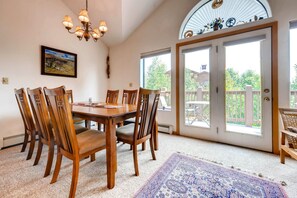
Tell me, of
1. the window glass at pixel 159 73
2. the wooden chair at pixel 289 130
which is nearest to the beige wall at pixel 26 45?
the window glass at pixel 159 73

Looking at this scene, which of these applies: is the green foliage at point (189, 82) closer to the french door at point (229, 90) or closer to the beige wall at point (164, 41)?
the french door at point (229, 90)

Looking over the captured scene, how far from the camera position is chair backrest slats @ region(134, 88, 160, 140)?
5.10ft

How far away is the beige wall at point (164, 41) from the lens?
2.06 meters

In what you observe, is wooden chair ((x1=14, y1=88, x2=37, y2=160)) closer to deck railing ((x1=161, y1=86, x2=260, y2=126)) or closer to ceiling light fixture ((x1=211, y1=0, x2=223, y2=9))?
deck railing ((x1=161, y1=86, x2=260, y2=126))

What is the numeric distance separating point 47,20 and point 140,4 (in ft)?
6.76

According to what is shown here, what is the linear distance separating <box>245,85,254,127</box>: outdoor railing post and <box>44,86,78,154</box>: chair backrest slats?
275 cm

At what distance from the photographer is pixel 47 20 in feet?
9.87

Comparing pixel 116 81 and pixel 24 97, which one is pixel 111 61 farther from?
pixel 24 97

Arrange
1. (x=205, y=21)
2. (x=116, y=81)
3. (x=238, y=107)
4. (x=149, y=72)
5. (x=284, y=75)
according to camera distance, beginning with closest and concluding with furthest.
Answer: (x=284, y=75)
(x=238, y=107)
(x=205, y=21)
(x=149, y=72)
(x=116, y=81)

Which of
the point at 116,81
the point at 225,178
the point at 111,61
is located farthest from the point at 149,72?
the point at 225,178

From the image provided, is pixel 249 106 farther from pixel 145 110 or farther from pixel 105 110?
pixel 105 110

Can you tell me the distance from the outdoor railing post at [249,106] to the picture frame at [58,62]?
3.83 m

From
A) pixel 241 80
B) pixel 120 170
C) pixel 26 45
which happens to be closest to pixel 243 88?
pixel 241 80

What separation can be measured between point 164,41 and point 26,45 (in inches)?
112
